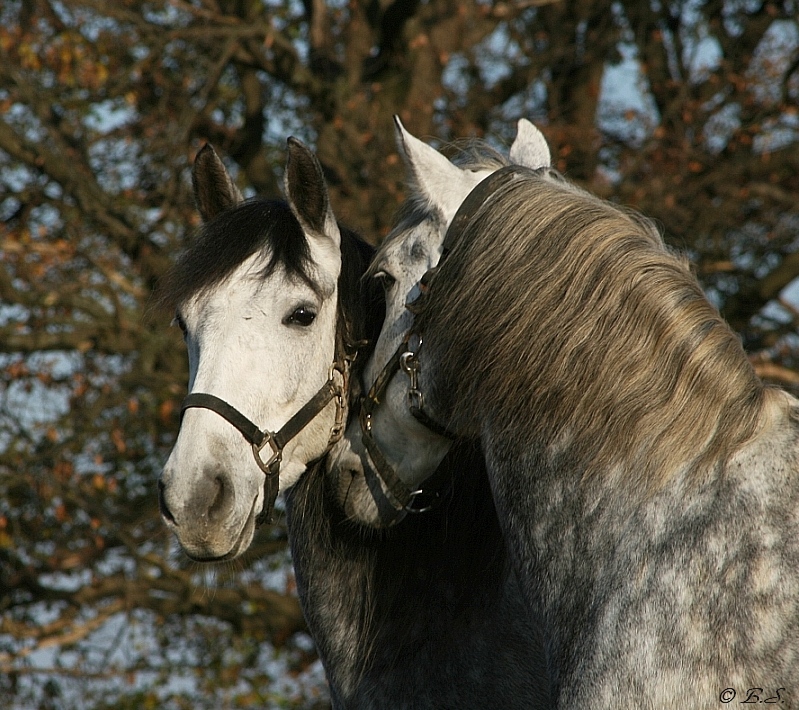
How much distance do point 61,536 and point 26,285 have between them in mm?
2236

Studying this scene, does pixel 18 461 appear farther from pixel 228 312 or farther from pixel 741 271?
pixel 741 271

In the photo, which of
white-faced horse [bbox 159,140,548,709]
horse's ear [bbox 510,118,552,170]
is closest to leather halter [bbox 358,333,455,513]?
white-faced horse [bbox 159,140,548,709]

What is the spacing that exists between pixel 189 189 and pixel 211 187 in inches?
186

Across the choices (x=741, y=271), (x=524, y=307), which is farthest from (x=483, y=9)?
(x=524, y=307)

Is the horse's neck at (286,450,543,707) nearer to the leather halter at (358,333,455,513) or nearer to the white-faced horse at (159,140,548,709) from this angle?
the white-faced horse at (159,140,548,709)

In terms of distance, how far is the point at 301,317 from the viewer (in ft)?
9.87

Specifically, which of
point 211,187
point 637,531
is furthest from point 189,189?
point 637,531

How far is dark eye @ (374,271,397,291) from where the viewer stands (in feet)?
9.98

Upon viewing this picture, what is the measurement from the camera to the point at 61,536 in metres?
8.47

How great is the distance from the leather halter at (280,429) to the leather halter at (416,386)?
97mm

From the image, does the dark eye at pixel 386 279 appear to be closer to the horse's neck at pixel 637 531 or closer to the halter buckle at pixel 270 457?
the halter buckle at pixel 270 457

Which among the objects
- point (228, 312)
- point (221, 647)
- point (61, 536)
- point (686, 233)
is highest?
point (228, 312)

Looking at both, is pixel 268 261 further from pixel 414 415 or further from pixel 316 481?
pixel 316 481

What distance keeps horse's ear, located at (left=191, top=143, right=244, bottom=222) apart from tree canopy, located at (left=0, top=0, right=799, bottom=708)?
13.7 ft
